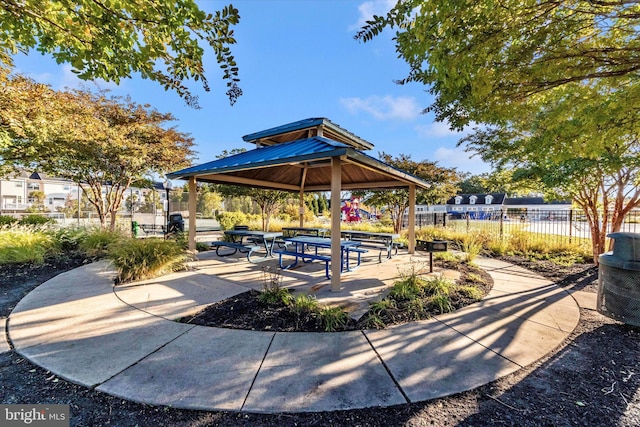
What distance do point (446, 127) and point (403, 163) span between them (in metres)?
8.77

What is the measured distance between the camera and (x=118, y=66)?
2.94 metres

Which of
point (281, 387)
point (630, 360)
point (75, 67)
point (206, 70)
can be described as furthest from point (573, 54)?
point (75, 67)

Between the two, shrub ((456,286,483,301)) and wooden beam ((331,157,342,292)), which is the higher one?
wooden beam ((331,157,342,292))

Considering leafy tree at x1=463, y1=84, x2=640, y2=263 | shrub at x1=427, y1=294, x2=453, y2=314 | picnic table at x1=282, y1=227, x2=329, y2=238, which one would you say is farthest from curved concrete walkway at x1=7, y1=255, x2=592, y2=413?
picnic table at x1=282, y1=227, x2=329, y2=238

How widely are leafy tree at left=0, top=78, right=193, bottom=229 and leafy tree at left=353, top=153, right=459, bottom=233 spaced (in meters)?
9.56

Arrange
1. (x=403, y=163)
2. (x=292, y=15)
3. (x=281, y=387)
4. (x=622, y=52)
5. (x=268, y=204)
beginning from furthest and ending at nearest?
1. (x=268, y=204)
2. (x=403, y=163)
3. (x=292, y=15)
4. (x=622, y=52)
5. (x=281, y=387)

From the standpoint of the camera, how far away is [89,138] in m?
8.95

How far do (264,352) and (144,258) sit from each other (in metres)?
4.27

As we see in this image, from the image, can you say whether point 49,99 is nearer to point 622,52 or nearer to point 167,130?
point 167,130

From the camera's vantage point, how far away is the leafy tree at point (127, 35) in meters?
2.41

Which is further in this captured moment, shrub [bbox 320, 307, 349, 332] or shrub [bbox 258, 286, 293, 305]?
shrub [bbox 258, 286, 293, 305]

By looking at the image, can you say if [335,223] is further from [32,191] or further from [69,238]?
[32,191]

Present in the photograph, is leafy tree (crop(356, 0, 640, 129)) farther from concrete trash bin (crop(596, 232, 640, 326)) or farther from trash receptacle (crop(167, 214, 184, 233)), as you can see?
trash receptacle (crop(167, 214, 184, 233))

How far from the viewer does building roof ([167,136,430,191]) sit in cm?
509
